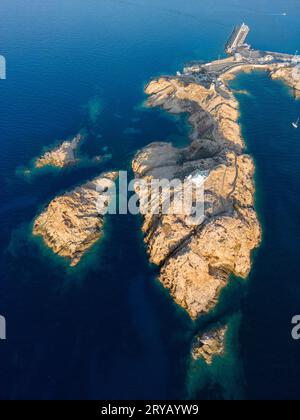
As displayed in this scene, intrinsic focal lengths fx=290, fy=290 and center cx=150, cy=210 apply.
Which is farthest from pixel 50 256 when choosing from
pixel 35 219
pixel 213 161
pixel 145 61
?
pixel 145 61

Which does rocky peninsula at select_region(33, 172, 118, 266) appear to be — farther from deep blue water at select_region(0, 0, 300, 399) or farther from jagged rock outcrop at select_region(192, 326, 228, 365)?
jagged rock outcrop at select_region(192, 326, 228, 365)

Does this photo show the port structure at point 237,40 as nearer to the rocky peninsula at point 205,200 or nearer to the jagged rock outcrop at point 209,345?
the rocky peninsula at point 205,200

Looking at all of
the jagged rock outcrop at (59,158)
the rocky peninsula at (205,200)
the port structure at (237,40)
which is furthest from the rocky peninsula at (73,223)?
the port structure at (237,40)

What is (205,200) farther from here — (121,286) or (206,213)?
(121,286)

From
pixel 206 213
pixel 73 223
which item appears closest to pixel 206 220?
pixel 206 213

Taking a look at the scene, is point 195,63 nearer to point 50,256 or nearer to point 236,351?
point 50,256

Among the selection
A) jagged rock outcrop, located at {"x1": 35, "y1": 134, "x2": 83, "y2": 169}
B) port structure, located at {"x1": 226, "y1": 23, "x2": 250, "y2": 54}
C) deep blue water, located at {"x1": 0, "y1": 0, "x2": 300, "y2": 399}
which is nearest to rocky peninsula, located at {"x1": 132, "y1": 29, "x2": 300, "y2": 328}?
deep blue water, located at {"x1": 0, "y1": 0, "x2": 300, "y2": 399}
